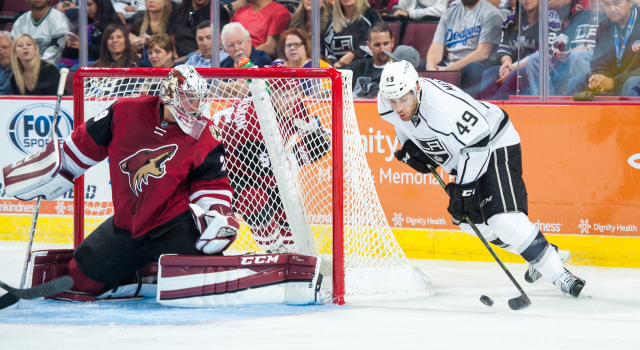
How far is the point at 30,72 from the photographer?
5.12m

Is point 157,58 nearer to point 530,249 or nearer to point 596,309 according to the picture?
point 530,249

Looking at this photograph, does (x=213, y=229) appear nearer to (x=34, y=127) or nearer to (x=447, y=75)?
(x=447, y=75)

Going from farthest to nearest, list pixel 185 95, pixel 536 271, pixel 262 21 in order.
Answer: pixel 262 21 < pixel 536 271 < pixel 185 95

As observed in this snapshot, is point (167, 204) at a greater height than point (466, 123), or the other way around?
point (466, 123)

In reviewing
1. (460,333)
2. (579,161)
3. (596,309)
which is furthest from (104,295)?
(579,161)

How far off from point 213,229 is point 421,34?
7.94 feet

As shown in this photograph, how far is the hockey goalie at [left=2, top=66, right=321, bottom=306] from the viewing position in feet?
8.59

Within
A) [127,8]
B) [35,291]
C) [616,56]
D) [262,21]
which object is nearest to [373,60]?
[262,21]

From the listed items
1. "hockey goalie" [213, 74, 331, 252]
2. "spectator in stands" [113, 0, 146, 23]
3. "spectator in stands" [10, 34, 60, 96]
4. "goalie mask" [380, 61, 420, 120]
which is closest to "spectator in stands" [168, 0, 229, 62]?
"spectator in stands" [113, 0, 146, 23]

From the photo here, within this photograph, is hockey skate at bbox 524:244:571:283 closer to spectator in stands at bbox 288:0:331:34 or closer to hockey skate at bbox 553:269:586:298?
hockey skate at bbox 553:269:586:298

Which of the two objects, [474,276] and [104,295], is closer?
[104,295]

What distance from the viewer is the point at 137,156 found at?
265cm

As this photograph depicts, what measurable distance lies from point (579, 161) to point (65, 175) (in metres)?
2.61

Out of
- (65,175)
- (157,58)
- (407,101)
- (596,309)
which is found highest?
(157,58)
